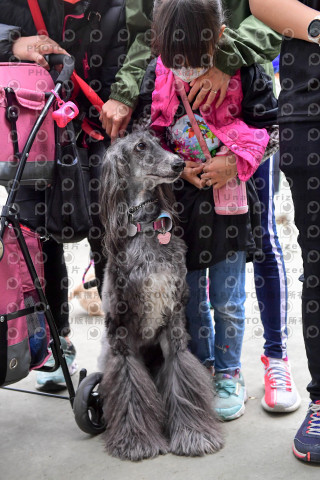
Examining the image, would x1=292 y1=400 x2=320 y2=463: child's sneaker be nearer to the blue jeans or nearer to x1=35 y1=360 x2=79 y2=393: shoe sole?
the blue jeans

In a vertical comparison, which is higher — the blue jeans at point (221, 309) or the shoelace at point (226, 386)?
the blue jeans at point (221, 309)

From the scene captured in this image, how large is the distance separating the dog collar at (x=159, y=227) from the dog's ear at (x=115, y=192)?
0.03 meters

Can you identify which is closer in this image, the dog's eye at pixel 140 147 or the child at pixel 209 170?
the child at pixel 209 170

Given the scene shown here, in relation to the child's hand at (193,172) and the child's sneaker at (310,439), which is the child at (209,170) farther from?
the child's sneaker at (310,439)

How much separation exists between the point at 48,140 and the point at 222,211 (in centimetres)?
68

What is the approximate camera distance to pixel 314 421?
6.30ft

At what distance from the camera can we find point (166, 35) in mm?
1958

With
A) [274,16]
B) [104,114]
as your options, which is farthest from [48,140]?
[274,16]

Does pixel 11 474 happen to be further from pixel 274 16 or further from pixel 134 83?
pixel 274 16

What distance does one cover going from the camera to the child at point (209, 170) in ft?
6.41

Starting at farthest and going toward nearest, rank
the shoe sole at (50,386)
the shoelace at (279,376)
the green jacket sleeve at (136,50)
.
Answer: the shoe sole at (50,386), the shoelace at (279,376), the green jacket sleeve at (136,50)

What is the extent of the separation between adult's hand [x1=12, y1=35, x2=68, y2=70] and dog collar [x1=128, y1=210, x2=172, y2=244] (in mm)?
709

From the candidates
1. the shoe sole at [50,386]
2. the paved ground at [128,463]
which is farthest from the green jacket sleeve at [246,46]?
the shoe sole at [50,386]

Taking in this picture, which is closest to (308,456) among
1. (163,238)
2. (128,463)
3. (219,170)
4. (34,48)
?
(128,463)
